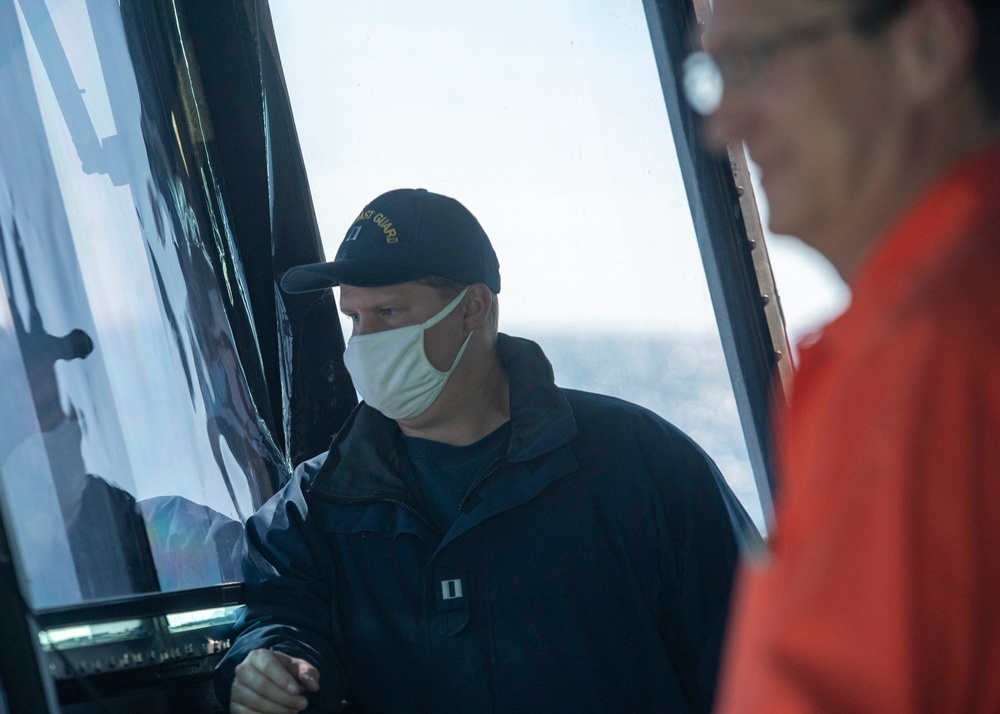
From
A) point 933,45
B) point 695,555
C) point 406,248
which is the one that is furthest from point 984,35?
point 406,248

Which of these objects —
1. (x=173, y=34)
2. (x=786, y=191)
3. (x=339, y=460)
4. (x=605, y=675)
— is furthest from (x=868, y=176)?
(x=173, y=34)

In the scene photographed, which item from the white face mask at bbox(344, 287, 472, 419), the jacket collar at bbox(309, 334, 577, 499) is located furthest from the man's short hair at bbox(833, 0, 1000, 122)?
the white face mask at bbox(344, 287, 472, 419)

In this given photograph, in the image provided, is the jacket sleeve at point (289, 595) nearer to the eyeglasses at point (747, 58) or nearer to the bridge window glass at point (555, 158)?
the bridge window glass at point (555, 158)

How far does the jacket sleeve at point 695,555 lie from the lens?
1775 mm

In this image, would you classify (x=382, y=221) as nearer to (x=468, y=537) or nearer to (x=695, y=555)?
(x=468, y=537)

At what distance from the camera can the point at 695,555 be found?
1.80 m

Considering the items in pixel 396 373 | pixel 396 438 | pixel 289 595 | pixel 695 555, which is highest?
pixel 396 373

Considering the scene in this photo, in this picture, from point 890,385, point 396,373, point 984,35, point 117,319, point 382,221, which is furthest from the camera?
point 382,221

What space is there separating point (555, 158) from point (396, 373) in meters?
0.58

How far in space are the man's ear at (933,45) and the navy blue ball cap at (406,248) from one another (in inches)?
55.2

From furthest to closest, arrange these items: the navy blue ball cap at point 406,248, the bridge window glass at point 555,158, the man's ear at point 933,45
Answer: the bridge window glass at point 555,158
the navy blue ball cap at point 406,248
the man's ear at point 933,45

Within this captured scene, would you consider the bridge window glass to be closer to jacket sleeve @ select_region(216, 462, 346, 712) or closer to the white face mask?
the white face mask

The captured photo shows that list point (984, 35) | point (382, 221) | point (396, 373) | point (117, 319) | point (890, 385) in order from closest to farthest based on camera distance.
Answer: point (890, 385)
point (984, 35)
point (117, 319)
point (396, 373)
point (382, 221)

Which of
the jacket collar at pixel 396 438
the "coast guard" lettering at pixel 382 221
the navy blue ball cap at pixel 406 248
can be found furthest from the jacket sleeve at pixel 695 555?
the "coast guard" lettering at pixel 382 221
